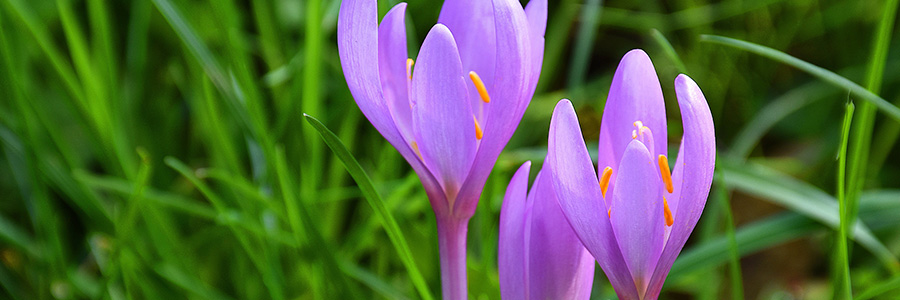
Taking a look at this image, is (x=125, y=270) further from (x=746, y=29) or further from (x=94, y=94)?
(x=746, y=29)

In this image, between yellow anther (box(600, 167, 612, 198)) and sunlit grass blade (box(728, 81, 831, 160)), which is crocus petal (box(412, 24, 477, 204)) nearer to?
yellow anther (box(600, 167, 612, 198))

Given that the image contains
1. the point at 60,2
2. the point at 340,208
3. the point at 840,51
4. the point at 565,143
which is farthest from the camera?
the point at 840,51

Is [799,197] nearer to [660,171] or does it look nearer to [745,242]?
[745,242]

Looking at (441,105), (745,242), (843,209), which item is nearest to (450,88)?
(441,105)

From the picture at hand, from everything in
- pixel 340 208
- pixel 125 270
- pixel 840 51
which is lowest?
pixel 125 270

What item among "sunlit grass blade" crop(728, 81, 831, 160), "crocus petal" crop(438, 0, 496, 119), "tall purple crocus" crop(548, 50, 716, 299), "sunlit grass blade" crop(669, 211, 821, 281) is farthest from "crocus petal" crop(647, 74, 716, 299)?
"sunlit grass blade" crop(728, 81, 831, 160)

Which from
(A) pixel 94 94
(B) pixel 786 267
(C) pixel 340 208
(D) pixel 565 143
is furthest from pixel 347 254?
(B) pixel 786 267

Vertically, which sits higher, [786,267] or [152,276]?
[786,267]
